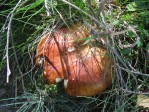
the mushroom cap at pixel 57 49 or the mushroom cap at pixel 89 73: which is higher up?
the mushroom cap at pixel 57 49

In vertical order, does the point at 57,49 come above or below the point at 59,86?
above

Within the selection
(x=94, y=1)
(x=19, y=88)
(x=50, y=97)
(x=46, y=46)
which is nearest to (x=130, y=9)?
(x=94, y=1)

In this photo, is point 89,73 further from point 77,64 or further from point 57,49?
point 57,49

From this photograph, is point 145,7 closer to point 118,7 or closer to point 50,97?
point 118,7

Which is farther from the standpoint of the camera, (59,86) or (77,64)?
(59,86)

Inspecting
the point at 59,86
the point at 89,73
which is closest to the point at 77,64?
the point at 89,73

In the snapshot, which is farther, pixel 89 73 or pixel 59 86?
pixel 59 86

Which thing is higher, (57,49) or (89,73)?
(57,49)
